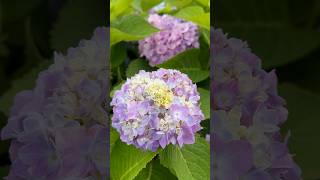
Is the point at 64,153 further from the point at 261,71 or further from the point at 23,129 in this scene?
the point at 261,71

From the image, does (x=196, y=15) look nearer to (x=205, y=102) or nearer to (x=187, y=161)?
A: (x=205, y=102)

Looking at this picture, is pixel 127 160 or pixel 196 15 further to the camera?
pixel 196 15

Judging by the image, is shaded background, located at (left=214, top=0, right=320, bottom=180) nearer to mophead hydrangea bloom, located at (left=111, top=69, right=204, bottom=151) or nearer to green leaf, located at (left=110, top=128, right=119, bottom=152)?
mophead hydrangea bloom, located at (left=111, top=69, right=204, bottom=151)

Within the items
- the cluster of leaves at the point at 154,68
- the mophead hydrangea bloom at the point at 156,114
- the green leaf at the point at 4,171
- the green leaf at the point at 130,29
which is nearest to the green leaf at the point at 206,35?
the cluster of leaves at the point at 154,68

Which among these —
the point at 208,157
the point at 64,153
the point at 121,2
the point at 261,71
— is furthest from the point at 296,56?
the point at 121,2

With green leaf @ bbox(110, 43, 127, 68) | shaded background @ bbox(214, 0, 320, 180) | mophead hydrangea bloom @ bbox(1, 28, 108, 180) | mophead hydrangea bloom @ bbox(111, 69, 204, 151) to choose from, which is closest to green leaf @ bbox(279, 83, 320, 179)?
shaded background @ bbox(214, 0, 320, 180)

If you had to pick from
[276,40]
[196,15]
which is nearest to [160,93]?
[276,40]

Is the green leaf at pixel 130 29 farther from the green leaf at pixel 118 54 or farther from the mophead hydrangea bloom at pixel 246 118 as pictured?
the mophead hydrangea bloom at pixel 246 118
